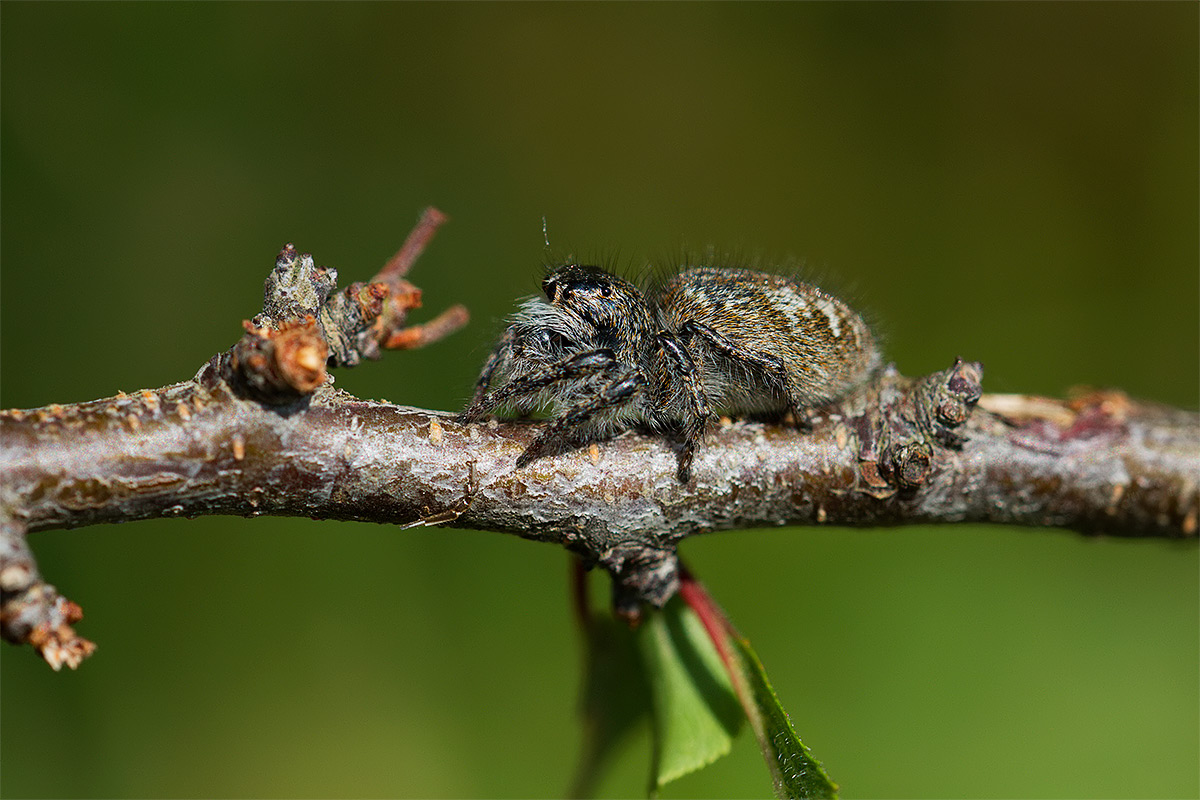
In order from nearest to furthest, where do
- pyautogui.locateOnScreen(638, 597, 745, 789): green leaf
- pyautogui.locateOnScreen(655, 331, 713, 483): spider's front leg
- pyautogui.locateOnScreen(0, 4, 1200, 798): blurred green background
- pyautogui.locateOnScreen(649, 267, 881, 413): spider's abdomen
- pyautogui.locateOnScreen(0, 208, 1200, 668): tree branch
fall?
pyautogui.locateOnScreen(0, 208, 1200, 668): tree branch → pyautogui.locateOnScreen(655, 331, 713, 483): spider's front leg → pyautogui.locateOnScreen(638, 597, 745, 789): green leaf → pyautogui.locateOnScreen(649, 267, 881, 413): spider's abdomen → pyautogui.locateOnScreen(0, 4, 1200, 798): blurred green background

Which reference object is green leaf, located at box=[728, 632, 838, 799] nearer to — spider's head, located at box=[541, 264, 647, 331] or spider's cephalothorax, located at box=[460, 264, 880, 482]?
spider's cephalothorax, located at box=[460, 264, 880, 482]

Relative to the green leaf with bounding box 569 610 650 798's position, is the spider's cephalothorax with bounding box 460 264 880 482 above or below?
above

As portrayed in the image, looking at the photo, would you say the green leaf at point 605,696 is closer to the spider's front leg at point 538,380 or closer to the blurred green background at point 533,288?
the spider's front leg at point 538,380

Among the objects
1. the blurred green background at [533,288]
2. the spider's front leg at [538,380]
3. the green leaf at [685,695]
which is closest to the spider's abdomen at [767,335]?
the spider's front leg at [538,380]

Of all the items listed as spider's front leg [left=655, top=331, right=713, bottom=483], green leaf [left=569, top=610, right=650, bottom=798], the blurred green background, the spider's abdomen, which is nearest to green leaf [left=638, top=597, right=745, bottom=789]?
green leaf [left=569, top=610, right=650, bottom=798]

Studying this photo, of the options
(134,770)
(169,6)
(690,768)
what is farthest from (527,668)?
(169,6)

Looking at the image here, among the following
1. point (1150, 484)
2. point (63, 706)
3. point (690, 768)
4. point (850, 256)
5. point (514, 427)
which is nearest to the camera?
point (514, 427)

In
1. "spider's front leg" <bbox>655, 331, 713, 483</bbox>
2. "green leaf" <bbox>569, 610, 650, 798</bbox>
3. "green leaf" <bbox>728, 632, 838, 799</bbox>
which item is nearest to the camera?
"green leaf" <bbox>728, 632, 838, 799</bbox>

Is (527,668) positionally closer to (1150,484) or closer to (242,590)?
(242,590)
